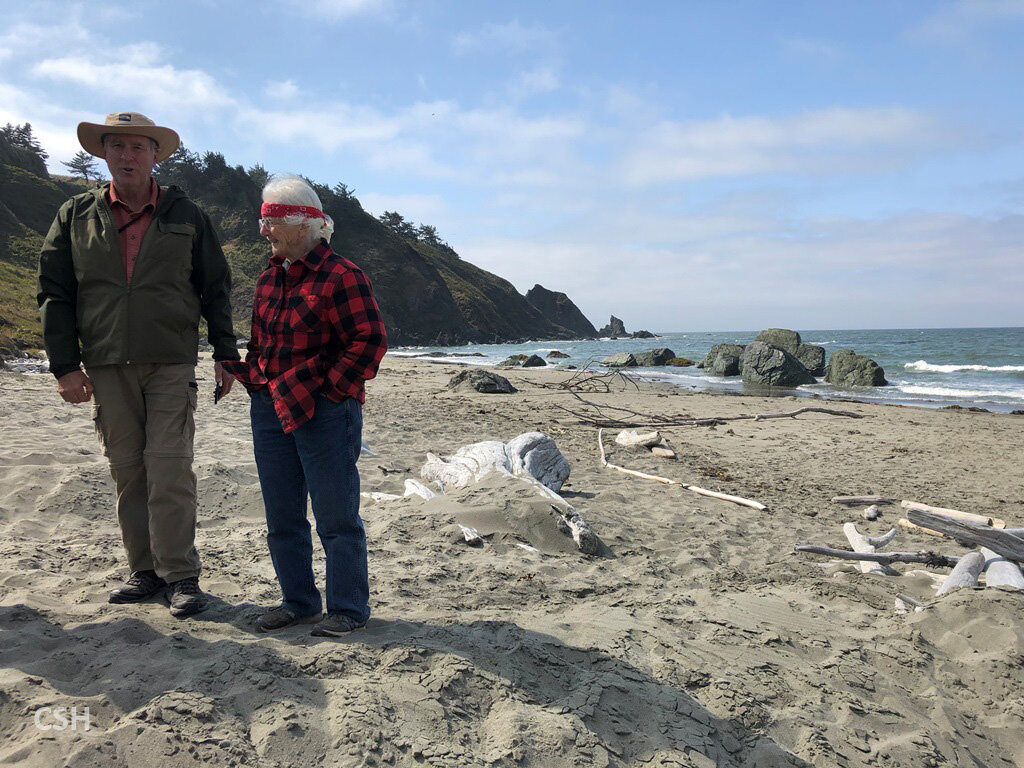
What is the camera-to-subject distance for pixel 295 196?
8.39 ft

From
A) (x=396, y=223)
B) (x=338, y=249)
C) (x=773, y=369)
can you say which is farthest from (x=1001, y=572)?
(x=396, y=223)

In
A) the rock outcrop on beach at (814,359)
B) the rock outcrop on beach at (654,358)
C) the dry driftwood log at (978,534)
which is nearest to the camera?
the dry driftwood log at (978,534)

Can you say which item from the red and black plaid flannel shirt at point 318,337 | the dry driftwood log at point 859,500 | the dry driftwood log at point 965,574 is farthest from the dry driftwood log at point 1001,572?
the red and black plaid flannel shirt at point 318,337

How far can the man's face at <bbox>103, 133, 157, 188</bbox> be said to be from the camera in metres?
2.85

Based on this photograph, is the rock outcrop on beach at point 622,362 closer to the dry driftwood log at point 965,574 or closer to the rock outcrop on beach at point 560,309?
the dry driftwood log at point 965,574

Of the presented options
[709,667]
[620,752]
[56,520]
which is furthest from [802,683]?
[56,520]

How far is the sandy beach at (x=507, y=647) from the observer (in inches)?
80.0

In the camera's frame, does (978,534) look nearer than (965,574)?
No

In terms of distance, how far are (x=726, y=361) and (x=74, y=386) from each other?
2665cm

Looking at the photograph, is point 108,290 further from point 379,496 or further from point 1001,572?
point 1001,572

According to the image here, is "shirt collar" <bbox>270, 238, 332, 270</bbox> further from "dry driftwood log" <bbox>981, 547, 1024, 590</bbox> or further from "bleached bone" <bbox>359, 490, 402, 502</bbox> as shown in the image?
"dry driftwood log" <bbox>981, 547, 1024, 590</bbox>

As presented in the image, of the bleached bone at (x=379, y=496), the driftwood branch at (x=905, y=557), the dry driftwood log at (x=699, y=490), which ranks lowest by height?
the driftwood branch at (x=905, y=557)

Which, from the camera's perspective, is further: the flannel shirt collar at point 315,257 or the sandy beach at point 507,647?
the flannel shirt collar at point 315,257

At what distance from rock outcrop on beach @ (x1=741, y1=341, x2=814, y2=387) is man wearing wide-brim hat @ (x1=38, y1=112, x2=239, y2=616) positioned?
73.3ft
